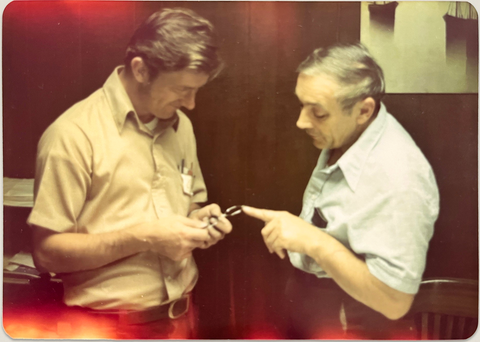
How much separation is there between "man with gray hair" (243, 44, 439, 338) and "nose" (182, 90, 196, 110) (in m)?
0.38

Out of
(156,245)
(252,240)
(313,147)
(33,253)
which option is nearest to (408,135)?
(313,147)

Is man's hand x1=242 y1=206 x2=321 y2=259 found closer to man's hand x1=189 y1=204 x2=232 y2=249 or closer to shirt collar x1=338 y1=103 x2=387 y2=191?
man's hand x1=189 y1=204 x2=232 y2=249

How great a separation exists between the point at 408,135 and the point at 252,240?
0.69 meters

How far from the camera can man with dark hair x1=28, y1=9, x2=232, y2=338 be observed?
62.6 inches

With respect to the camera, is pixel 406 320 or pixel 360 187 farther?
pixel 406 320

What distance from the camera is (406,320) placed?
1.69 metres

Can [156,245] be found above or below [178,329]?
above

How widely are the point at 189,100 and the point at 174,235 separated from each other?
1.61 ft

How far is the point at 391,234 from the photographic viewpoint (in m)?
1.57

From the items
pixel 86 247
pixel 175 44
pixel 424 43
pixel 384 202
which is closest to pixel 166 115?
pixel 175 44

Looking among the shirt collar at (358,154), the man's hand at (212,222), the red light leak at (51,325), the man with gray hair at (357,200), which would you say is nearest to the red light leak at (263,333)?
the man with gray hair at (357,200)

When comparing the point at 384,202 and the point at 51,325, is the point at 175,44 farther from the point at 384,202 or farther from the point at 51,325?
the point at 51,325

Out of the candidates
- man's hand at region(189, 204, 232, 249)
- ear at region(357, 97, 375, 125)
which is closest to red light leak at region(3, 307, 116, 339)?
man's hand at region(189, 204, 232, 249)

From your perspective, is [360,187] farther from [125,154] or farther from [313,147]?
[125,154]
